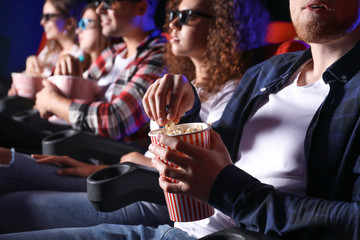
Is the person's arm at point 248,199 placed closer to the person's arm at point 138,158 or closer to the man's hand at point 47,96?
the person's arm at point 138,158

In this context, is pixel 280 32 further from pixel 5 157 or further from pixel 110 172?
pixel 5 157

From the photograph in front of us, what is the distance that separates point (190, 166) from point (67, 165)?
3.10ft

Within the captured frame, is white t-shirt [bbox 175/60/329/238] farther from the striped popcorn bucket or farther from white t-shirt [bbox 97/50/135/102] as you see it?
the striped popcorn bucket

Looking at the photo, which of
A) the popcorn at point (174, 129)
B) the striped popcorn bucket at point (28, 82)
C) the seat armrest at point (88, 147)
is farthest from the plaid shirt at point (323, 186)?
the striped popcorn bucket at point (28, 82)

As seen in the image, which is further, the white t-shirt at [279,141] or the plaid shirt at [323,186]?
the white t-shirt at [279,141]

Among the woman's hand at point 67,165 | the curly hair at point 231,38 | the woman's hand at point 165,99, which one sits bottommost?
the woman's hand at point 67,165

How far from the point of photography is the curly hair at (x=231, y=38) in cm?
146

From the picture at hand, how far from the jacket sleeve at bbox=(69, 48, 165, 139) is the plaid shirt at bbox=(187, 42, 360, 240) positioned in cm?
92

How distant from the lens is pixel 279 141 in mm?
863

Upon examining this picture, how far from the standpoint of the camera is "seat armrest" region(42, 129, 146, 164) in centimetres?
154

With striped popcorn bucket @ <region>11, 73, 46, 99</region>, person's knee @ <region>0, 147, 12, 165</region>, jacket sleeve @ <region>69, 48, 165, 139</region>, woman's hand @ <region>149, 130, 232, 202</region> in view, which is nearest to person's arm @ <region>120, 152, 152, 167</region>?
jacket sleeve @ <region>69, 48, 165, 139</region>

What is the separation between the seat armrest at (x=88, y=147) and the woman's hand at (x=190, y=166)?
0.89m

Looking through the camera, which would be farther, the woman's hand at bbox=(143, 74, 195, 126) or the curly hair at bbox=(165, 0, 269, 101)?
A: the curly hair at bbox=(165, 0, 269, 101)

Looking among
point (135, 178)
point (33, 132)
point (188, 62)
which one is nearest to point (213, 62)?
point (188, 62)
